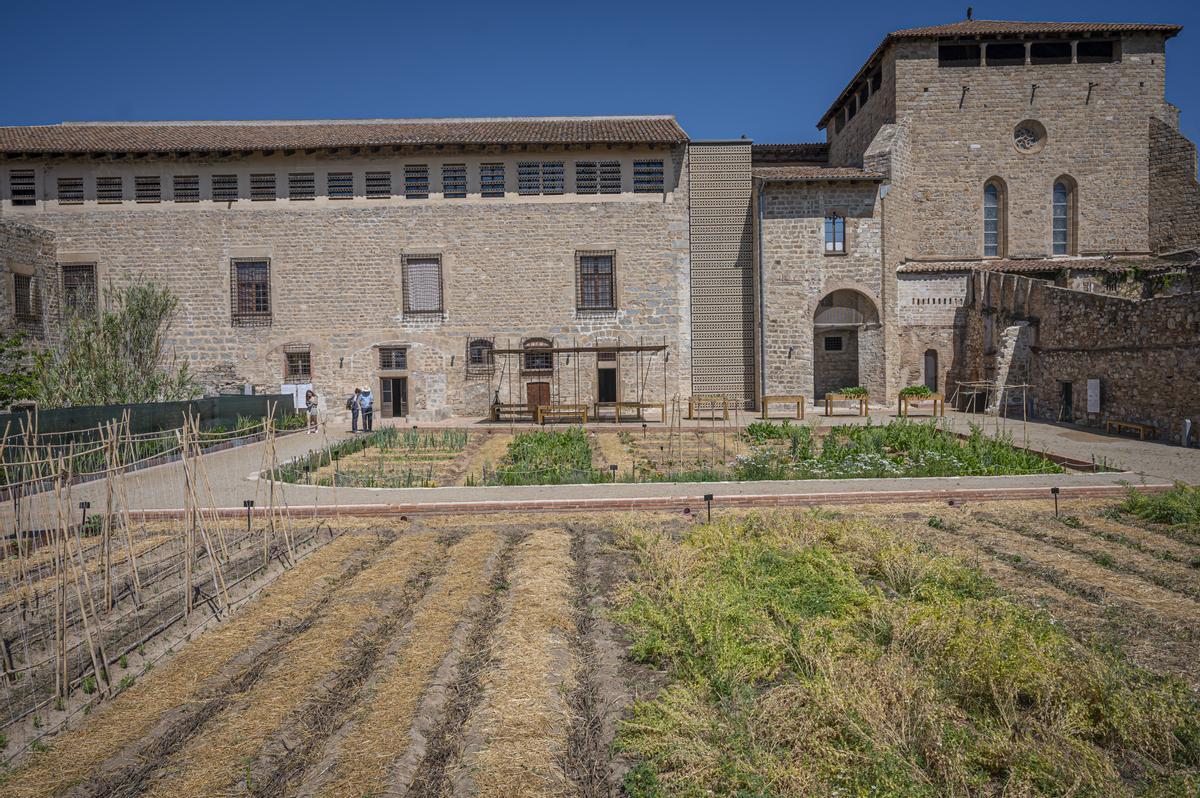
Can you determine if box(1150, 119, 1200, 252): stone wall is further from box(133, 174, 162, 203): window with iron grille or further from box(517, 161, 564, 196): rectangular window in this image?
box(133, 174, 162, 203): window with iron grille

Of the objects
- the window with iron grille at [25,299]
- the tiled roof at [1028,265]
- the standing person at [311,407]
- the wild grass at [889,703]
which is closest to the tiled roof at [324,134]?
the window with iron grille at [25,299]

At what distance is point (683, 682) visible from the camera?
4.79 meters

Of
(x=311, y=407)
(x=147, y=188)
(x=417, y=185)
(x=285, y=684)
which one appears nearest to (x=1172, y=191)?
(x=417, y=185)

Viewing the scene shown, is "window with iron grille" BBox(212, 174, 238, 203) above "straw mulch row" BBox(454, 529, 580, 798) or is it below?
above

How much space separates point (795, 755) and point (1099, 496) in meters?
8.82

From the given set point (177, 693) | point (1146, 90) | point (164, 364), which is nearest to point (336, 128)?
point (164, 364)

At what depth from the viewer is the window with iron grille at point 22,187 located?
2419 centimetres

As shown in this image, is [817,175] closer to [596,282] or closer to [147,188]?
[596,282]

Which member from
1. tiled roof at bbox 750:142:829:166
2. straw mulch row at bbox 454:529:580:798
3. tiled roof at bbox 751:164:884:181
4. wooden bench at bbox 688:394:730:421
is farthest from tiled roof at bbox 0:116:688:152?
straw mulch row at bbox 454:529:580:798

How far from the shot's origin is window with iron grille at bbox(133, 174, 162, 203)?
24.4 meters

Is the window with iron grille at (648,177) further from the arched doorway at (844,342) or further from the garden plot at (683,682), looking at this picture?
the garden plot at (683,682)

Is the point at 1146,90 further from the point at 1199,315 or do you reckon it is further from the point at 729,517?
the point at 729,517

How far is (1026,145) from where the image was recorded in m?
27.0

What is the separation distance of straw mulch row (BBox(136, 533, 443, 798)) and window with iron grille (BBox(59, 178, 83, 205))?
2442 cm
